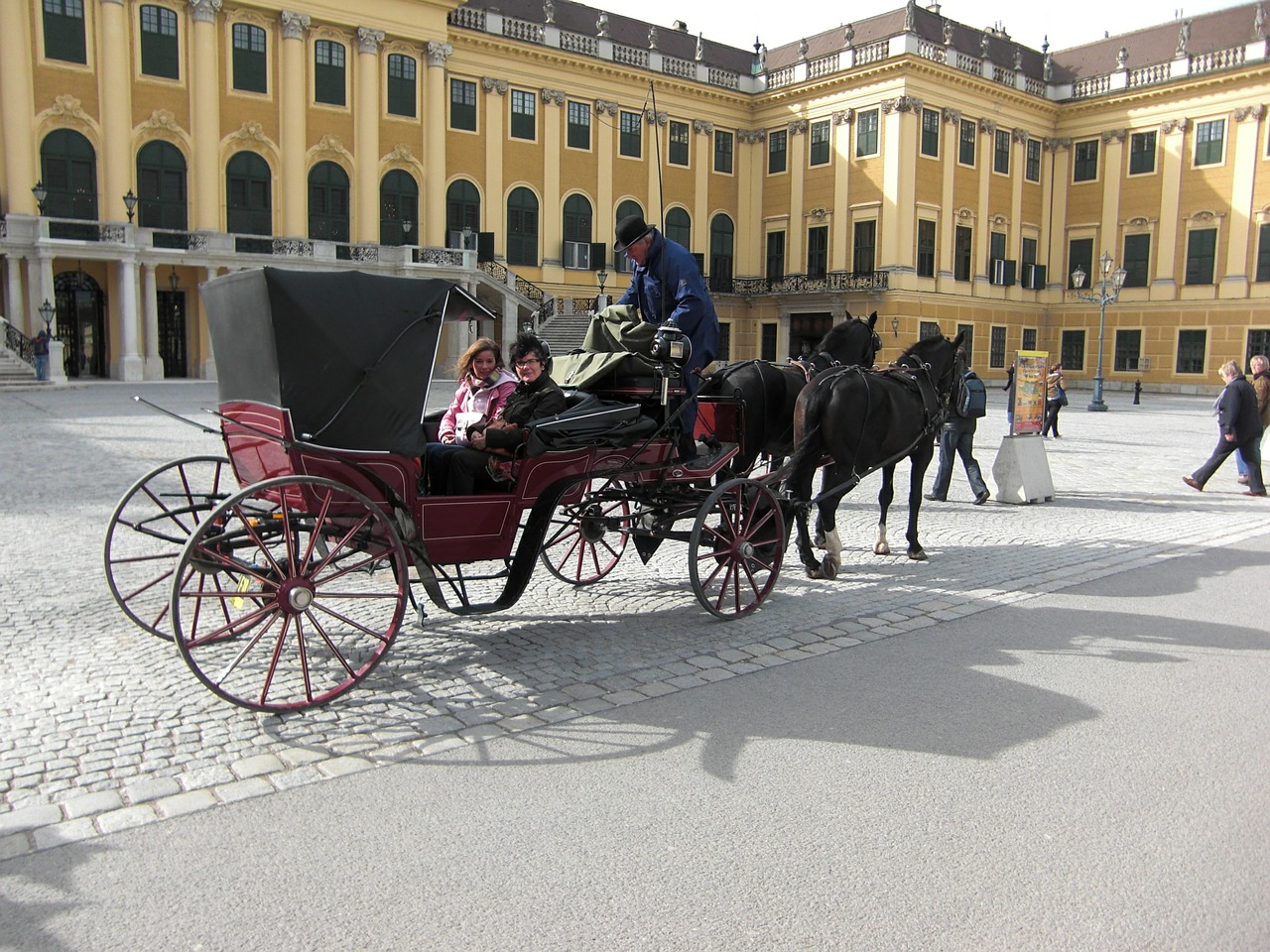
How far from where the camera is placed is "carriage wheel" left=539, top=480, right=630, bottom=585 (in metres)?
6.49

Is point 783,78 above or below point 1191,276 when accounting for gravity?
above

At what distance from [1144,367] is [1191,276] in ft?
14.4

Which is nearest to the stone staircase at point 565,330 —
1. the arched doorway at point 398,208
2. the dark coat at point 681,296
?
the arched doorway at point 398,208

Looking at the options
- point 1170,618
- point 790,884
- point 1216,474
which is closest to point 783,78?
point 1216,474

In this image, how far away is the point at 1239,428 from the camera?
42.5 ft

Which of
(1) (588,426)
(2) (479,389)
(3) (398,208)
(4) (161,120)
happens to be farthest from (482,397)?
(3) (398,208)

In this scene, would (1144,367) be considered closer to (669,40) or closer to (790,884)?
(669,40)

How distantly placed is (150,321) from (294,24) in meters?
11.9

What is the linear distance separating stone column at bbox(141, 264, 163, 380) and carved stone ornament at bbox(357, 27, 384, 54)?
37.7 feet

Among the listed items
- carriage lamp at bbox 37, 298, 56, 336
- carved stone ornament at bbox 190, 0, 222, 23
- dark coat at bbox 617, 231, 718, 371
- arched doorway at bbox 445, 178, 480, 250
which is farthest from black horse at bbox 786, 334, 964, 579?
arched doorway at bbox 445, 178, 480, 250

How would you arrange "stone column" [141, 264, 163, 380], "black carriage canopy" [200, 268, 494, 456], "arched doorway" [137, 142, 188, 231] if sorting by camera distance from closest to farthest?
"black carriage canopy" [200, 268, 494, 456] < "stone column" [141, 264, 163, 380] < "arched doorway" [137, 142, 188, 231]

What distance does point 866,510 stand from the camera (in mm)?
11172

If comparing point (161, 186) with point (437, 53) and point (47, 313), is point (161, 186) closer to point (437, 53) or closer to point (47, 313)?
point (47, 313)

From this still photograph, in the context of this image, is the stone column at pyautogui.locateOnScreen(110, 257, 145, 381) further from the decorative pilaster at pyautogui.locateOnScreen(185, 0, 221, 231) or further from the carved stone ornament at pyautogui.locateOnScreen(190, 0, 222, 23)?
the carved stone ornament at pyautogui.locateOnScreen(190, 0, 222, 23)
